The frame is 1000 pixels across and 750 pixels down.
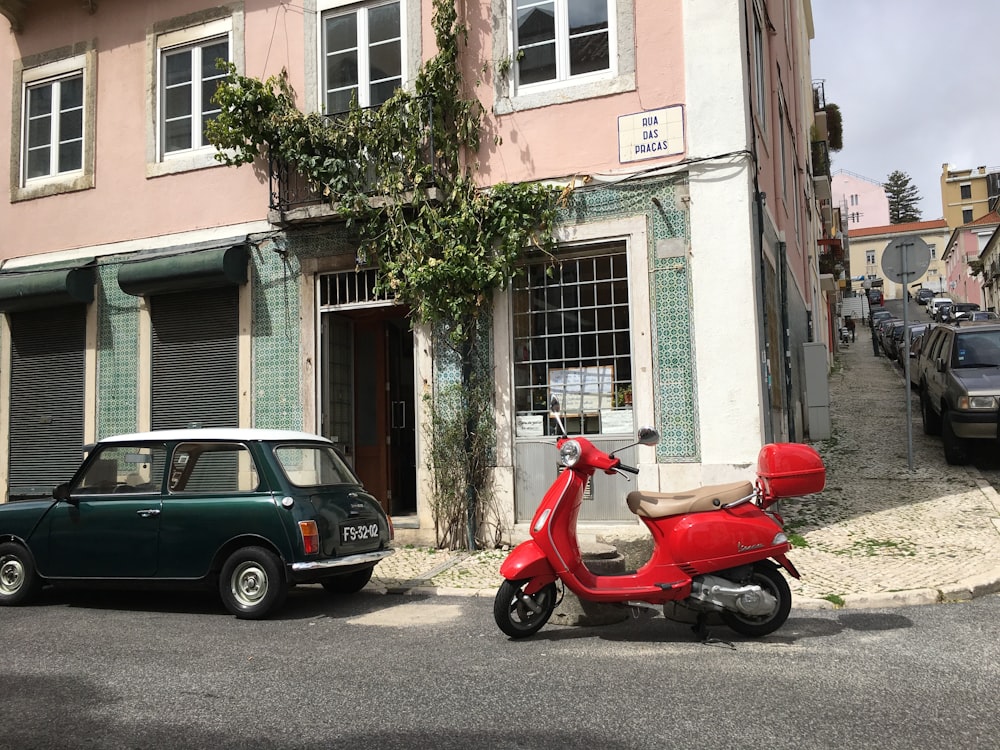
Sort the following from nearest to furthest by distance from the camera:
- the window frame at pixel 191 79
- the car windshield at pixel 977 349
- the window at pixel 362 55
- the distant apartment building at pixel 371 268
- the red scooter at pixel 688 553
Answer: the red scooter at pixel 688 553 < the distant apartment building at pixel 371 268 < the window at pixel 362 55 < the window frame at pixel 191 79 < the car windshield at pixel 977 349

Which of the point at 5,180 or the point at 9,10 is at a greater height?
the point at 9,10

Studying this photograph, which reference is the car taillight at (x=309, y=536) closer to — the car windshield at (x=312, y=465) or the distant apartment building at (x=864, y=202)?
the car windshield at (x=312, y=465)

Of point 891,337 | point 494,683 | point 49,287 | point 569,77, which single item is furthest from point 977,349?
point 891,337

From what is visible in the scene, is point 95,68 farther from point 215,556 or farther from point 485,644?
point 485,644

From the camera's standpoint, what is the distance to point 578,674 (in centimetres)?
479

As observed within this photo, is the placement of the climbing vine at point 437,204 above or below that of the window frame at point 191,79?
below

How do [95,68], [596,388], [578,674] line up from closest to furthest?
[578,674] < [596,388] < [95,68]

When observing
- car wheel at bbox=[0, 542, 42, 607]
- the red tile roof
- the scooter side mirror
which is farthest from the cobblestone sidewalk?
the red tile roof

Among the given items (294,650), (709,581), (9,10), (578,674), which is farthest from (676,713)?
(9,10)

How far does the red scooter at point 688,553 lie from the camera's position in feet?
17.7

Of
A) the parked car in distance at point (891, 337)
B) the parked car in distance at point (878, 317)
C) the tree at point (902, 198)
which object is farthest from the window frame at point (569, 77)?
the tree at point (902, 198)

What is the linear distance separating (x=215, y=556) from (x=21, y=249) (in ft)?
27.1

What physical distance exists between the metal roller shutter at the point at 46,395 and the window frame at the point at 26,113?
1802 millimetres

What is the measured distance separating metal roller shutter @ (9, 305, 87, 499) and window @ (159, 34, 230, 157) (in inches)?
110
